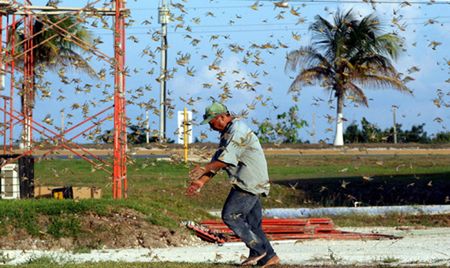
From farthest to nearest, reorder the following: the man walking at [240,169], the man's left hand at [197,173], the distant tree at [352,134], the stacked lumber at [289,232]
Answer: the distant tree at [352,134], the stacked lumber at [289,232], the man walking at [240,169], the man's left hand at [197,173]

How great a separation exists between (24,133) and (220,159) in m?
12.3

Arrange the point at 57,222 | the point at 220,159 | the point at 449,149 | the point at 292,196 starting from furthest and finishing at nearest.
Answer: the point at 449,149 < the point at 292,196 < the point at 57,222 < the point at 220,159

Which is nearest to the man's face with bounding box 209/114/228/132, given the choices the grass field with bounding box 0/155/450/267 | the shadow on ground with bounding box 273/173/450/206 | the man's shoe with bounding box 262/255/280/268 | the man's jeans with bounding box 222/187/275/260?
the man's jeans with bounding box 222/187/275/260

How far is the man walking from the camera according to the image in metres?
13.5

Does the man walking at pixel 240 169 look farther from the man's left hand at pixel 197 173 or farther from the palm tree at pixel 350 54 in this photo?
the palm tree at pixel 350 54

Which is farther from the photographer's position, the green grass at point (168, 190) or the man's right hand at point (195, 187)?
the green grass at point (168, 190)

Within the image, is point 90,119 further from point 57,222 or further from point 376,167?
point 376,167

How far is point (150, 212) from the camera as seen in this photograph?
2030 cm

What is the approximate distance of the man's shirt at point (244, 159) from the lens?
13.5m

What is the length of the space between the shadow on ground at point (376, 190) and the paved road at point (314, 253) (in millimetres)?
10503

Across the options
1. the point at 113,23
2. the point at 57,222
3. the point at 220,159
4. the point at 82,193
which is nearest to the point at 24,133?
the point at 82,193

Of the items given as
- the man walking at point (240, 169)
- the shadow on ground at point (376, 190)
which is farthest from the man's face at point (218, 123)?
the shadow on ground at point (376, 190)

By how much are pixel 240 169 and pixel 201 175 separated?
1.93ft

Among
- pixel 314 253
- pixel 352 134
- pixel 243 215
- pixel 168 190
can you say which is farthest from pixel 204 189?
pixel 352 134
